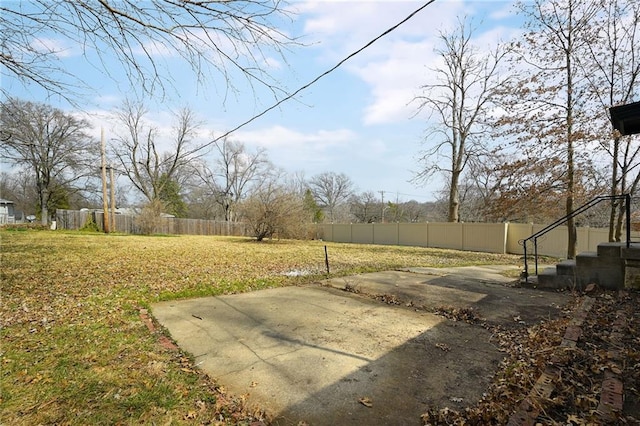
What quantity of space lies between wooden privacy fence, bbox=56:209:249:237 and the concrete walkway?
16.2m

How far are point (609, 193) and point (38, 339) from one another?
540 inches

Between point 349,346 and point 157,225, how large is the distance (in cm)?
2362

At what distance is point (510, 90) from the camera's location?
10.8m

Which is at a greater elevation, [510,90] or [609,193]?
[510,90]

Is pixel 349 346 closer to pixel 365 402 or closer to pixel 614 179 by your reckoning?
pixel 365 402

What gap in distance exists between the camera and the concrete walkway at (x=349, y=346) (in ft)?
7.97

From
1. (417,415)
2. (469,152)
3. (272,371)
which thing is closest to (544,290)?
(417,415)

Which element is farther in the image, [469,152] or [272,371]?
[469,152]

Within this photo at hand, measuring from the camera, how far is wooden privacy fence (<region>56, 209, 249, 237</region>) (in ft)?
77.9

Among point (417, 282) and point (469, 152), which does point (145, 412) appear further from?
point (469, 152)

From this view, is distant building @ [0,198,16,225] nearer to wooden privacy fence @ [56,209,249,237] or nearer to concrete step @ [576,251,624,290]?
wooden privacy fence @ [56,209,249,237]

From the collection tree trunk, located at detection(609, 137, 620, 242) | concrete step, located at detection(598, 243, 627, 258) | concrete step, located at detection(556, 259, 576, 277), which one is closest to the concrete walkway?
concrete step, located at detection(556, 259, 576, 277)

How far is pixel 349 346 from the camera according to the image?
11.1 feet

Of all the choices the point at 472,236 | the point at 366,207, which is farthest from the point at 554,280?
the point at 366,207
